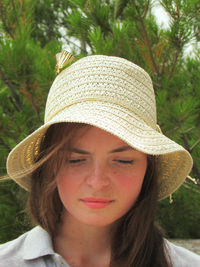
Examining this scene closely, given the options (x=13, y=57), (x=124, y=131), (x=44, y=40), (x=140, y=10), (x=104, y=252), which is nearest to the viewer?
(x=124, y=131)

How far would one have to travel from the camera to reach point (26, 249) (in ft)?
3.13

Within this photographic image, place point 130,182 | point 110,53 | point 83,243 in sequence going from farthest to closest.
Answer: point 110,53 → point 83,243 → point 130,182

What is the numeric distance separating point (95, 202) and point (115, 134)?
174mm

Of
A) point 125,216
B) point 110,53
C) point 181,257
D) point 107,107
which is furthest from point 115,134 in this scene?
point 110,53

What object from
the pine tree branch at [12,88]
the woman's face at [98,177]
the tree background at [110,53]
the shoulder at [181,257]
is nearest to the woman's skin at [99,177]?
the woman's face at [98,177]

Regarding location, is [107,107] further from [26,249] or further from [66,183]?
[26,249]

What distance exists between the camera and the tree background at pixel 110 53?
4.42ft

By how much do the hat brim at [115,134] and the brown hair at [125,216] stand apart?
42mm

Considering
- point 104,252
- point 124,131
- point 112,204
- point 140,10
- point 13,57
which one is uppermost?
point 140,10

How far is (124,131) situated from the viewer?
841mm

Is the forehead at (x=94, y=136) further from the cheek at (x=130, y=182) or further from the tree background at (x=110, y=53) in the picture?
the tree background at (x=110, y=53)

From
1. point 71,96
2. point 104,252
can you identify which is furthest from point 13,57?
point 104,252

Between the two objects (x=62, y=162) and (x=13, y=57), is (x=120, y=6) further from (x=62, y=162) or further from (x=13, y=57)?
(x=62, y=162)

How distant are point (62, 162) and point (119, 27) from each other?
64 centimetres
